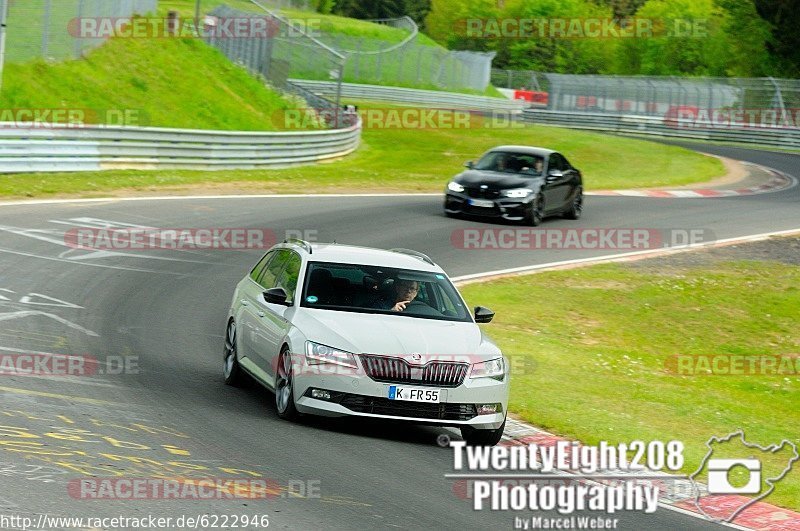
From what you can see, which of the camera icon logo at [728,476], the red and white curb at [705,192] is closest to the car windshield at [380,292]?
the camera icon logo at [728,476]

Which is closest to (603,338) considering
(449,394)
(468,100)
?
(449,394)

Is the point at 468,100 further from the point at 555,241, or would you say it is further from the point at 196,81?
the point at 555,241

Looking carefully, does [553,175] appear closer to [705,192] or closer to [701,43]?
[705,192]

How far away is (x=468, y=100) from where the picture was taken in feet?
276

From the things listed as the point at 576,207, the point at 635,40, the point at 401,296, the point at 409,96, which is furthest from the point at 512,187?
the point at 635,40

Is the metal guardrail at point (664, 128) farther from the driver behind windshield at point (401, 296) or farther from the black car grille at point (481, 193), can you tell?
the driver behind windshield at point (401, 296)

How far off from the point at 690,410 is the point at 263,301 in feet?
16.2

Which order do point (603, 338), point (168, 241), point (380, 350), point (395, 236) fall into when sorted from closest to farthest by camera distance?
point (380, 350) < point (603, 338) < point (168, 241) < point (395, 236)

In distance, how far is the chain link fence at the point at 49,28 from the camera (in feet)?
106

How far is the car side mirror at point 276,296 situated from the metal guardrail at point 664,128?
47.1m

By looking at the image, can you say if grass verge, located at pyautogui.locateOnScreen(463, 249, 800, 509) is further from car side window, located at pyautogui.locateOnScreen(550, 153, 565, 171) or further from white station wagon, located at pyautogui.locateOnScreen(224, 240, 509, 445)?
car side window, located at pyautogui.locateOnScreen(550, 153, 565, 171)

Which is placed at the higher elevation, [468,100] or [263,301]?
[263,301]

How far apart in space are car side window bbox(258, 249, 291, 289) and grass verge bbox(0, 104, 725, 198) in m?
13.0

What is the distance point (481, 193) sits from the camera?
26.2m
